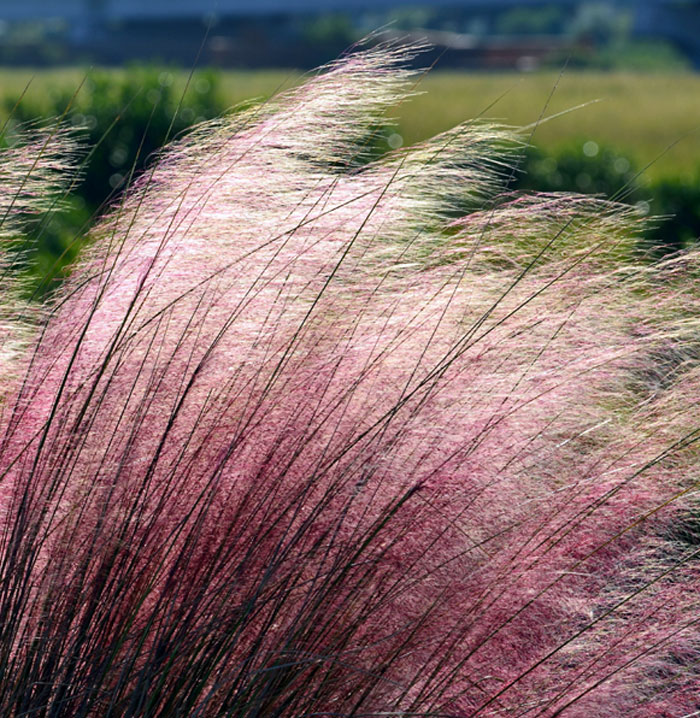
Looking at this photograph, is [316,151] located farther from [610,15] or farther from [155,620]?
[610,15]

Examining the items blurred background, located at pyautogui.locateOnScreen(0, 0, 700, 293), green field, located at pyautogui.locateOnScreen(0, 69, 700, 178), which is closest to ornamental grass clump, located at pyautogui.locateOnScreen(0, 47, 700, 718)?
blurred background, located at pyautogui.locateOnScreen(0, 0, 700, 293)

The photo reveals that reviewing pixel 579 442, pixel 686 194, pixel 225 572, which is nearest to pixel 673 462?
pixel 579 442

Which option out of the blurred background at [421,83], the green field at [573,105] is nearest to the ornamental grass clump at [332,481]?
the blurred background at [421,83]

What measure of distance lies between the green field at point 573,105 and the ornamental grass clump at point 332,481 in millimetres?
9911

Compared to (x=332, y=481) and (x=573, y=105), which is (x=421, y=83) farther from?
(x=573, y=105)

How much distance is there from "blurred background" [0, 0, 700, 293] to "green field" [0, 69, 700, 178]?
0.08 m

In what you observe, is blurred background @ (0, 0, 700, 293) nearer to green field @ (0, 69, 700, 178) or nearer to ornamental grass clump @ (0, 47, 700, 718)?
green field @ (0, 69, 700, 178)

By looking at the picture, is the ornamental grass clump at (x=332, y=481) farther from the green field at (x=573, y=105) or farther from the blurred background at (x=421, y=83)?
the green field at (x=573, y=105)

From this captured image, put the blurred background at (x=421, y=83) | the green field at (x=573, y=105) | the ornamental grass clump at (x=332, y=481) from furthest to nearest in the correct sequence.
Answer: the green field at (x=573, y=105)
the blurred background at (x=421, y=83)
the ornamental grass clump at (x=332, y=481)

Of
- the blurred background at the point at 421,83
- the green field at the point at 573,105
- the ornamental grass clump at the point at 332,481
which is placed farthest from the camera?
the green field at the point at 573,105

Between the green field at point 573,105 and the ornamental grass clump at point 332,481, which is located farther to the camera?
the green field at point 573,105

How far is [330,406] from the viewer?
1703 millimetres

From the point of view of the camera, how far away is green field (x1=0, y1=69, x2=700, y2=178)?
14391 mm

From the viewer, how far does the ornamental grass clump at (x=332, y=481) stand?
5.18ft
